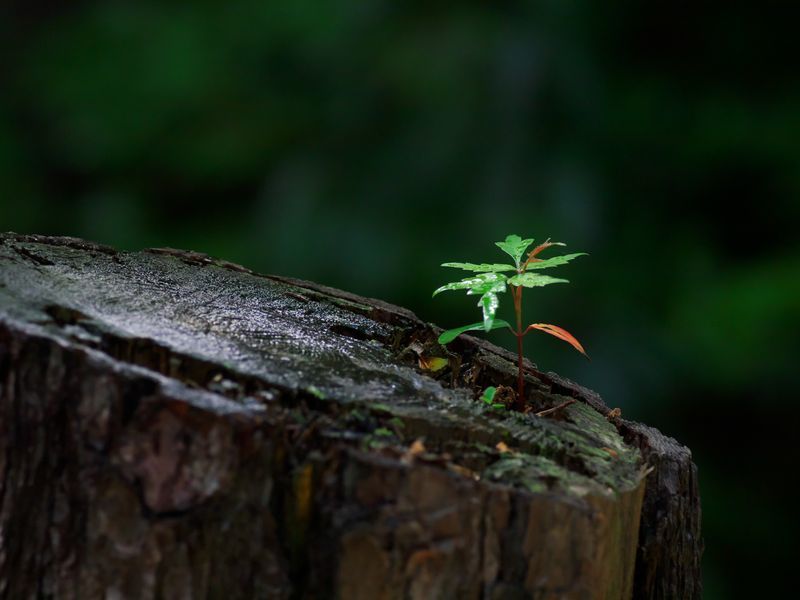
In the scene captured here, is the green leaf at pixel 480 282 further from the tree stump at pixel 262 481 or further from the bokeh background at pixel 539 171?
the bokeh background at pixel 539 171

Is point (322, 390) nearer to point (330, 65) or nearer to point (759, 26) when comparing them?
point (330, 65)

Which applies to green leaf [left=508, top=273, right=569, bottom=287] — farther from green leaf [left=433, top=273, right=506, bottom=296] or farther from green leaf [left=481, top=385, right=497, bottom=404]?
green leaf [left=481, top=385, right=497, bottom=404]

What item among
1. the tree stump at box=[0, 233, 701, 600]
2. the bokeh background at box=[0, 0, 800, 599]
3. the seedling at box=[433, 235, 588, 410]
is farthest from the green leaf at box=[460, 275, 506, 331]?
the bokeh background at box=[0, 0, 800, 599]

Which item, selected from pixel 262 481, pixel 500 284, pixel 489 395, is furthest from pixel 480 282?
pixel 262 481

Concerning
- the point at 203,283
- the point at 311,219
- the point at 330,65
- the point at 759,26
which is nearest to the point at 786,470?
the point at 759,26

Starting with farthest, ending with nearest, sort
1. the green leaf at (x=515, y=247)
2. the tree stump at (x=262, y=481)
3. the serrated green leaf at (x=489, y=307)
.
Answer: the green leaf at (x=515, y=247), the serrated green leaf at (x=489, y=307), the tree stump at (x=262, y=481)

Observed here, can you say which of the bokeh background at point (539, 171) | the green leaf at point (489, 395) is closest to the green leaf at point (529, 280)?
the green leaf at point (489, 395)
